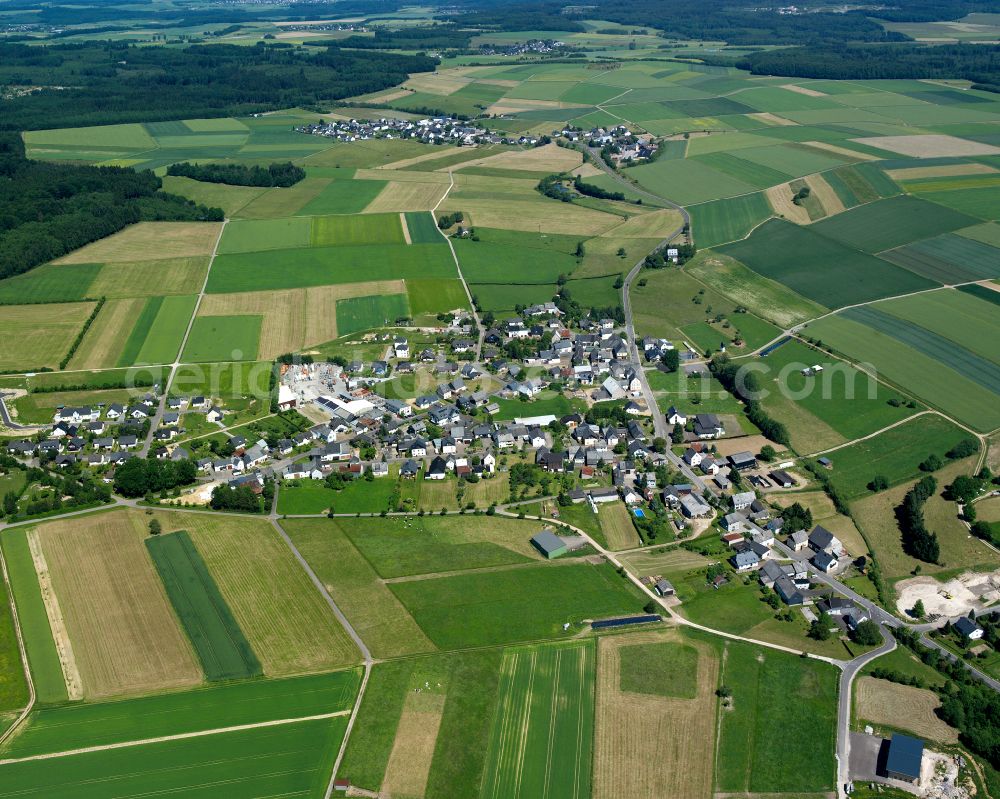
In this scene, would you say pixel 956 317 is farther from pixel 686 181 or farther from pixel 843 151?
pixel 843 151

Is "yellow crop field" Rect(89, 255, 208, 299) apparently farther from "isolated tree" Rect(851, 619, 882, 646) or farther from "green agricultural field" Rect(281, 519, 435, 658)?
"isolated tree" Rect(851, 619, 882, 646)

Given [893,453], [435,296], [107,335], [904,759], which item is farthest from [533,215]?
[904,759]

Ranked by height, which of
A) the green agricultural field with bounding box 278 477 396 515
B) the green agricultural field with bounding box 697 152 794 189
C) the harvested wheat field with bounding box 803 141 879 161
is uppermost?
the harvested wheat field with bounding box 803 141 879 161

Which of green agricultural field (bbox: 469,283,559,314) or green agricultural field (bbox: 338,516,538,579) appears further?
green agricultural field (bbox: 469,283,559,314)

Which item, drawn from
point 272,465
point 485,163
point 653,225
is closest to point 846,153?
point 653,225

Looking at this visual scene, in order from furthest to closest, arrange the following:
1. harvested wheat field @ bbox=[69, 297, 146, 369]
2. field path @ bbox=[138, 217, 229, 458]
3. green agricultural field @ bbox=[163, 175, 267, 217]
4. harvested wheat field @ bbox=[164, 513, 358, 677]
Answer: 1. green agricultural field @ bbox=[163, 175, 267, 217]
2. harvested wheat field @ bbox=[69, 297, 146, 369]
3. field path @ bbox=[138, 217, 229, 458]
4. harvested wheat field @ bbox=[164, 513, 358, 677]

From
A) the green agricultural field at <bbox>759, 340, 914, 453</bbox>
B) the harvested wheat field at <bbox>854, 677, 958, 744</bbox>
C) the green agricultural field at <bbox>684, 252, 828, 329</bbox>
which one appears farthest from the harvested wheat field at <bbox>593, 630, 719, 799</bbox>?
the green agricultural field at <bbox>684, 252, 828, 329</bbox>

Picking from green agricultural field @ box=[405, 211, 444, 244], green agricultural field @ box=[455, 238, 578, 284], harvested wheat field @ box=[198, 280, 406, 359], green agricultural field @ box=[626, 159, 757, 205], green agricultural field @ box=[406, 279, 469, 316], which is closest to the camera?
harvested wheat field @ box=[198, 280, 406, 359]

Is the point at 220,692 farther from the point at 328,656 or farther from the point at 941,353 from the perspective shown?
the point at 941,353
